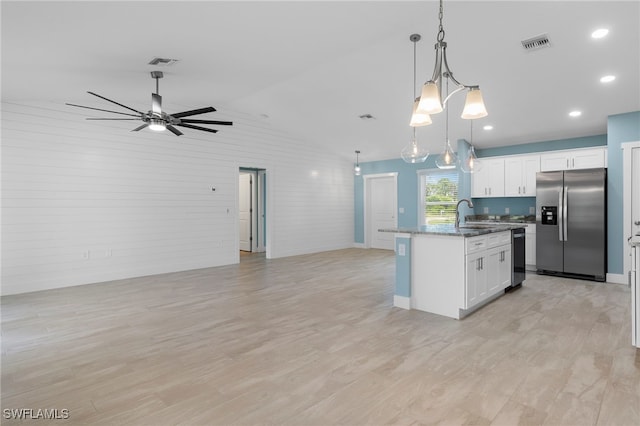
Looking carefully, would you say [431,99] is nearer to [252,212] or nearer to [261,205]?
[261,205]

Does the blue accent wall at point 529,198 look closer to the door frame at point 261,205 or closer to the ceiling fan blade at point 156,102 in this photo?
the door frame at point 261,205

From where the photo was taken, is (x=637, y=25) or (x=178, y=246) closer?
(x=637, y=25)

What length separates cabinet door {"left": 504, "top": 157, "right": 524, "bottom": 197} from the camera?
671cm

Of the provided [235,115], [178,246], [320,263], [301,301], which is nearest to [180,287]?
[178,246]

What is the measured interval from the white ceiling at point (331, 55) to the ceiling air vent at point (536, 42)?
0.30ft

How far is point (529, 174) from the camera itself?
658 cm

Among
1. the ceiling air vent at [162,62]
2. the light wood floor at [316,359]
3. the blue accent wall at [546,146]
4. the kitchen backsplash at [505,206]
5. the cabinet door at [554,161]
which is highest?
the ceiling air vent at [162,62]

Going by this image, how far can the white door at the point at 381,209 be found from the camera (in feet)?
31.6

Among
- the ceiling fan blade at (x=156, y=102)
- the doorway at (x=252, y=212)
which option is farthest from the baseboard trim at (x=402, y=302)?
the doorway at (x=252, y=212)

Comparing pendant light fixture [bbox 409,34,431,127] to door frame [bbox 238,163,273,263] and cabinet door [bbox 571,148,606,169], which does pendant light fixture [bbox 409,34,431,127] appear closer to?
cabinet door [bbox 571,148,606,169]

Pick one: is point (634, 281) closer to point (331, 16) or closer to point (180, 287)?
point (331, 16)

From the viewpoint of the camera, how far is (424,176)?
29.5 ft

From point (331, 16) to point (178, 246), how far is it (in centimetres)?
504

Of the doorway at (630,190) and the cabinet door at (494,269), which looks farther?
the doorway at (630,190)
